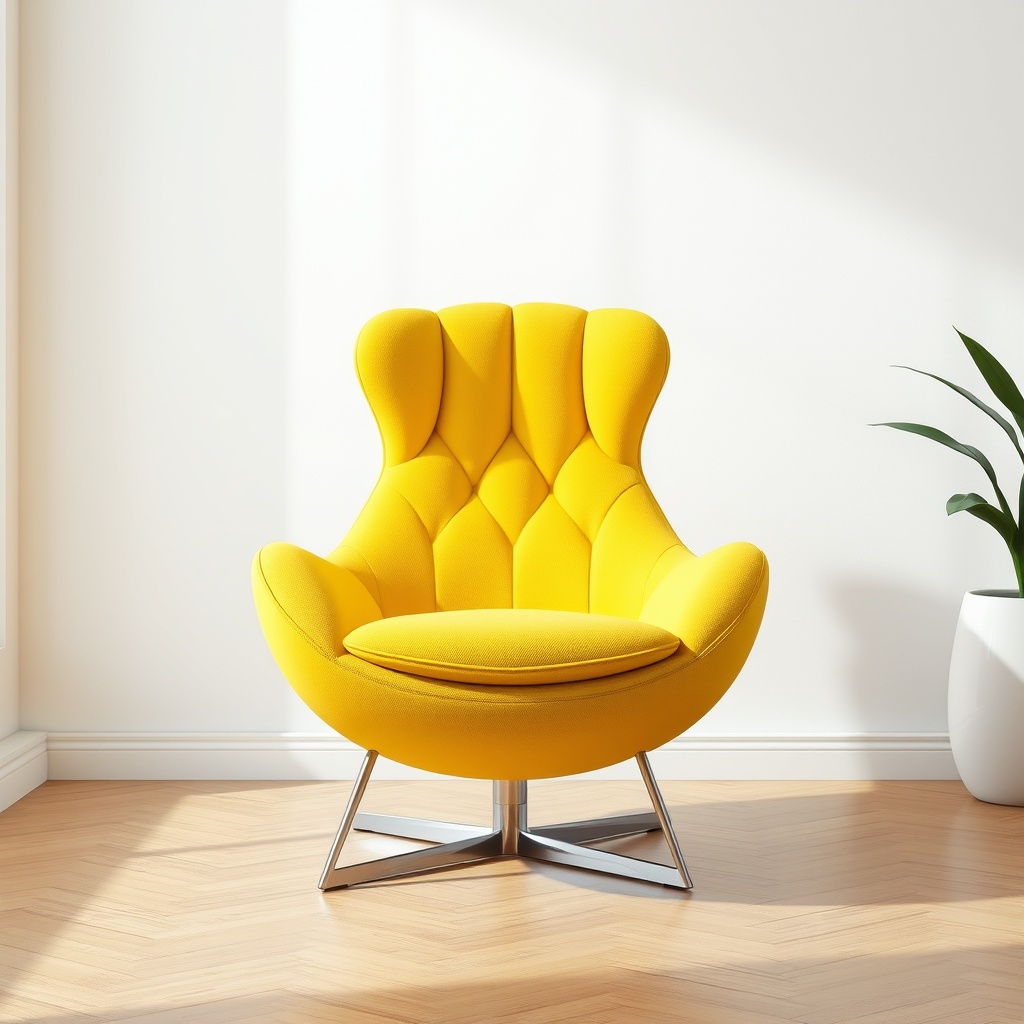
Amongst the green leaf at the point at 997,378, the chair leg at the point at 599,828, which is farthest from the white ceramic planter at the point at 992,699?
the chair leg at the point at 599,828

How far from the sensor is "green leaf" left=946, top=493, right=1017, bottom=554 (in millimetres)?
2400

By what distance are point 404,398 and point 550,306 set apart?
38cm

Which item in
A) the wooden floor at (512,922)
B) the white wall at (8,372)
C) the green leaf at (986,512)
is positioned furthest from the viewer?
the white wall at (8,372)

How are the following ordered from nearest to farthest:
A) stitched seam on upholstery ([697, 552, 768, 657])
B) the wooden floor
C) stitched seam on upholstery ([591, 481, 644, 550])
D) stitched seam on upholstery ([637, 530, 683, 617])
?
the wooden floor
stitched seam on upholstery ([697, 552, 768, 657])
stitched seam on upholstery ([637, 530, 683, 617])
stitched seam on upholstery ([591, 481, 644, 550])

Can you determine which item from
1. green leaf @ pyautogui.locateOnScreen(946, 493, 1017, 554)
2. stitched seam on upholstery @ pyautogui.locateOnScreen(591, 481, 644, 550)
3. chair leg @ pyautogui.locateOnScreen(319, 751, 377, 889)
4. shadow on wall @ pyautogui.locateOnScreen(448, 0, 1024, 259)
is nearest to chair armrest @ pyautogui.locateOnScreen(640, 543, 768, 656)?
stitched seam on upholstery @ pyautogui.locateOnScreen(591, 481, 644, 550)

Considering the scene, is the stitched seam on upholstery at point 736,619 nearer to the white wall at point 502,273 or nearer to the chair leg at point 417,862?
the chair leg at point 417,862

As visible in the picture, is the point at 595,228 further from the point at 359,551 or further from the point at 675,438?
the point at 359,551

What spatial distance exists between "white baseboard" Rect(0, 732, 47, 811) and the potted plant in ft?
7.03

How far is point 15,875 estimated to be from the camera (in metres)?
2.00

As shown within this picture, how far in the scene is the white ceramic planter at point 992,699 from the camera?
2.47 m

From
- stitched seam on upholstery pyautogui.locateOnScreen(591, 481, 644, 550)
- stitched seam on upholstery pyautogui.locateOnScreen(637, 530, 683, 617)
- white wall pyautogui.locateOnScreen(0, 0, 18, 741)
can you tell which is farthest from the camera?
white wall pyautogui.locateOnScreen(0, 0, 18, 741)

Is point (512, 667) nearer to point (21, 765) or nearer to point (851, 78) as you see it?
point (21, 765)

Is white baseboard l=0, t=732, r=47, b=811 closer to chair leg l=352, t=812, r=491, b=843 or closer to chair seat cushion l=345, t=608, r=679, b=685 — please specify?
chair leg l=352, t=812, r=491, b=843

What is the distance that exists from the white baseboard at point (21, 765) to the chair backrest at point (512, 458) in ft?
3.35
